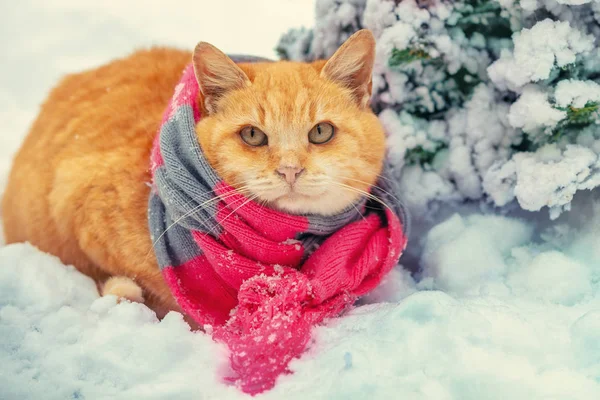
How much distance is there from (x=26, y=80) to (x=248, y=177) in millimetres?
2498

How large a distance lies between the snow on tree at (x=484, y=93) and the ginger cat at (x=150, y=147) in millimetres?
355

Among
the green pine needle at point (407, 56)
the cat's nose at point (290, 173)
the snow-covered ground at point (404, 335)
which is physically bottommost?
the snow-covered ground at point (404, 335)

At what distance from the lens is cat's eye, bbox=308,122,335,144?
1734mm

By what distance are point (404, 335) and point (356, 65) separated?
0.88 m

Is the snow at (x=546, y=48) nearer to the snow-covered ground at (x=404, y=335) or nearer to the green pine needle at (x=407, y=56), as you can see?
the green pine needle at (x=407, y=56)

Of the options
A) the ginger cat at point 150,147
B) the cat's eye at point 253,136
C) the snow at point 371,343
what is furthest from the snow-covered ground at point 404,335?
the cat's eye at point 253,136

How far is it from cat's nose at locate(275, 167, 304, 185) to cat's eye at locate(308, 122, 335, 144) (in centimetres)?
17

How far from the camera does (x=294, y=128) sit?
1.69m

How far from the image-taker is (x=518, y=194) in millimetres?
1897

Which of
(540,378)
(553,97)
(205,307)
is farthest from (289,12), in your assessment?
(540,378)

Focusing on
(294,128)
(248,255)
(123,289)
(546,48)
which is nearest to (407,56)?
(546,48)

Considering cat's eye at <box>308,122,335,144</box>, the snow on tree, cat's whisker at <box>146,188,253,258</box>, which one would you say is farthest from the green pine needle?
cat's whisker at <box>146,188,253,258</box>

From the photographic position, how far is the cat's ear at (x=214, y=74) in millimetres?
1720

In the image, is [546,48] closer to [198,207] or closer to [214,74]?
[214,74]
